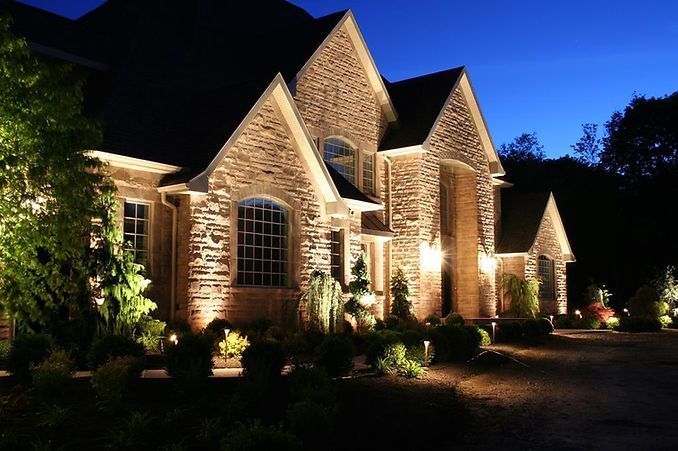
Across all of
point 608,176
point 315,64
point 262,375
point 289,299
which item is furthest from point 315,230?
point 608,176

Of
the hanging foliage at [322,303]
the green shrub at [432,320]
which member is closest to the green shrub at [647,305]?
the green shrub at [432,320]

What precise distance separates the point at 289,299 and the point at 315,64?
8786 mm

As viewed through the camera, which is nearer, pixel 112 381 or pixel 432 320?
pixel 112 381

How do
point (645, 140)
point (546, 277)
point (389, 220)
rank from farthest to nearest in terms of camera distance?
point (645, 140), point (546, 277), point (389, 220)

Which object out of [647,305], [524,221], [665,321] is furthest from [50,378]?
[665,321]

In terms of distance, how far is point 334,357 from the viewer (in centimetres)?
1297

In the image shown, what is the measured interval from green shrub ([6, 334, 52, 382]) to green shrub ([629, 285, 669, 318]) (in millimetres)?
29721

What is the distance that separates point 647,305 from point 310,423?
29883 millimetres

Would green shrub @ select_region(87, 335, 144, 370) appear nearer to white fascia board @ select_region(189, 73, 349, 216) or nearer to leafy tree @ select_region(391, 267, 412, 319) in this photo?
white fascia board @ select_region(189, 73, 349, 216)

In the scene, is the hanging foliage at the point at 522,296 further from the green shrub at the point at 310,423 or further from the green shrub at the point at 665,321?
the green shrub at the point at 310,423

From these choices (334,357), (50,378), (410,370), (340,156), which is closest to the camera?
(50,378)

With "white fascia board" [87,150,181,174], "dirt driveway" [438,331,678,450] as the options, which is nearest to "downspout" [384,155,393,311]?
"dirt driveway" [438,331,678,450]

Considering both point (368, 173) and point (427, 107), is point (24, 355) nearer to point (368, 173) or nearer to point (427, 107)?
point (368, 173)

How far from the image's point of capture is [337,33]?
84.3ft
